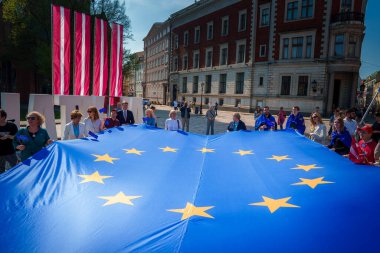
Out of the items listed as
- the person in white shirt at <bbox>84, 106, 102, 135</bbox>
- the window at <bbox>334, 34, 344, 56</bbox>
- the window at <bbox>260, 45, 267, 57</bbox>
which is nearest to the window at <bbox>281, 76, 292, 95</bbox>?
the window at <bbox>260, 45, 267, 57</bbox>

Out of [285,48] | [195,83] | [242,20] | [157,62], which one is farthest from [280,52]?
[157,62]

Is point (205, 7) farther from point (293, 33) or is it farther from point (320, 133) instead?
point (320, 133)

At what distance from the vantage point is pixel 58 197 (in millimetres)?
3193

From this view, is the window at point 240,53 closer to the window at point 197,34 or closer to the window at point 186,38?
the window at point 197,34

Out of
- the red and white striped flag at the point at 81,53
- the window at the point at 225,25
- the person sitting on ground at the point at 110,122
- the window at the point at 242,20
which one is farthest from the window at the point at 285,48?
the person sitting on ground at the point at 110,122

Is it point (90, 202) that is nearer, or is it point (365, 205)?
point (365, 205)

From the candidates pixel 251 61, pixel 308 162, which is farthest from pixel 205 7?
pixel 308 162

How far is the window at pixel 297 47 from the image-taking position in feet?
105

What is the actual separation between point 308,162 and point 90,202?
3.45m

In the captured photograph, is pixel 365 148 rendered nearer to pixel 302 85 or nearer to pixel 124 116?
pixel 124 116

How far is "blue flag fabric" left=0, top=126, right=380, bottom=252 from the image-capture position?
2371 millimetres

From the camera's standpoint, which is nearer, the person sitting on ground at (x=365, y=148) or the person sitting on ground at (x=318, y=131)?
the person sitting on ground at (x=365, y=148)

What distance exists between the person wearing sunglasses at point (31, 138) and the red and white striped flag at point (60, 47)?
5.94 meters

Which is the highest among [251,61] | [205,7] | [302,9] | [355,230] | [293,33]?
[205,7]
